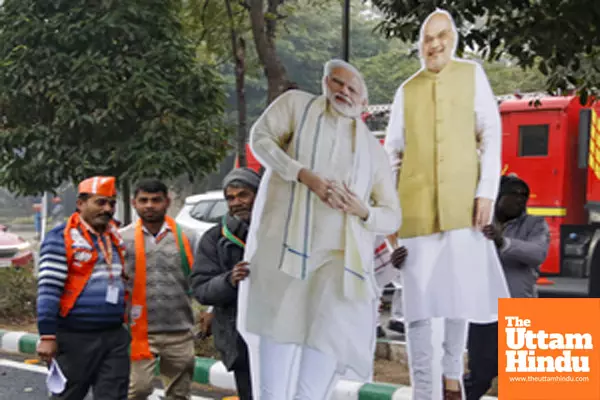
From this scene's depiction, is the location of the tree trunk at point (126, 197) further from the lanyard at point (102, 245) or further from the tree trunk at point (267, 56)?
the lanyard at point (102, 245)

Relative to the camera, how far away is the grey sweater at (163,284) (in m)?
5.14

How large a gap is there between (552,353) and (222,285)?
167cm

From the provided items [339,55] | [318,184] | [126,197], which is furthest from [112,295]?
[339,55]

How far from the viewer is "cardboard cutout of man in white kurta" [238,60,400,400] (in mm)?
4160

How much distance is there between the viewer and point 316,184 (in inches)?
162

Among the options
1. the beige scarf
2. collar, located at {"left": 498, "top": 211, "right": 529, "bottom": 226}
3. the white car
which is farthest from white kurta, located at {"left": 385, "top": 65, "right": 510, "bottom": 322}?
the white car

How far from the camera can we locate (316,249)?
4.18 m

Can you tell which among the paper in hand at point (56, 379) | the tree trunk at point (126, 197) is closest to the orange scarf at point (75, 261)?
the paper in hand at point (56, 379)

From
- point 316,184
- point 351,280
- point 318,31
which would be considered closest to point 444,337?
point 351,280

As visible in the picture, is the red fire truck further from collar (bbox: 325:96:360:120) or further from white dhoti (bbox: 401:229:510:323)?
collar (bbox: 325:96:360:120)

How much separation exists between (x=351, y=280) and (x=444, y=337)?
56cm

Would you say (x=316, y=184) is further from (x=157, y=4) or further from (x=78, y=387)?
(x=157, y=4)

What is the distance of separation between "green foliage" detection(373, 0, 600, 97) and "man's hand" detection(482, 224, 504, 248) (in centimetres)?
113

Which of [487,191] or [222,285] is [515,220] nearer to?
[487,191]
